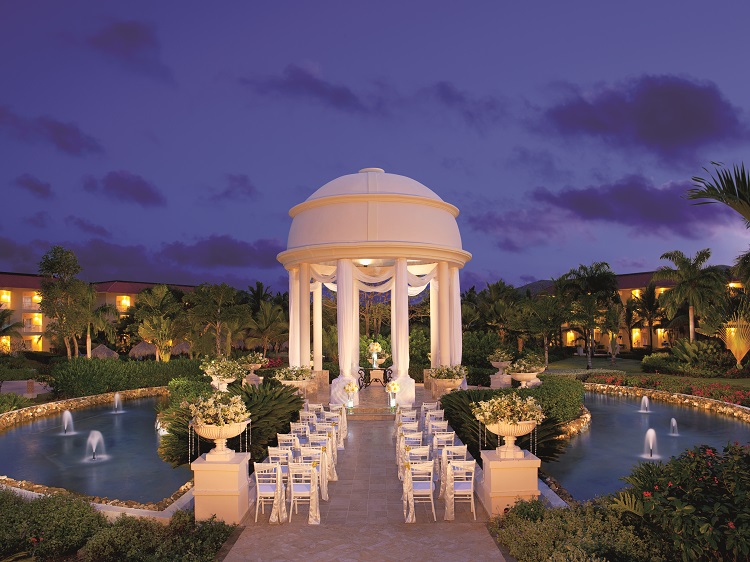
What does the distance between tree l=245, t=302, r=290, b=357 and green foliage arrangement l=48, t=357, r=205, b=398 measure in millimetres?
16175

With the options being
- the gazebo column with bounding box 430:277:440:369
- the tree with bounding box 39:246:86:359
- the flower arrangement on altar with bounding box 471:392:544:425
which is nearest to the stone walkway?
the flower arrangement on altar with bounding box 471:392:544:425

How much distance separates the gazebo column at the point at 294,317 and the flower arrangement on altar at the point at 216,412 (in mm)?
13494

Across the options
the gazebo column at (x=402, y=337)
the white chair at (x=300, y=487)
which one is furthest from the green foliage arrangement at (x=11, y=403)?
the white chair at (x=300, y=487)

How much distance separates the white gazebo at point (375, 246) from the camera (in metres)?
21.5

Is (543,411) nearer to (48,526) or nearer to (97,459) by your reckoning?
(48,526)

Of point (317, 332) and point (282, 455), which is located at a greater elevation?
point (317, 332)

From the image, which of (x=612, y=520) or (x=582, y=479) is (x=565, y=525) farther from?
(x=582, y=479)

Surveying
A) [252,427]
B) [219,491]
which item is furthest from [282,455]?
[252,427]

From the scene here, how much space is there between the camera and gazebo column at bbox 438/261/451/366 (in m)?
23.5

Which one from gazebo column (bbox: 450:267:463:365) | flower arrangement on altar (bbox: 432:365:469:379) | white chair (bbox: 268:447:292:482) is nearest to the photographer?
white chair (bbox: 268:447:292:482)

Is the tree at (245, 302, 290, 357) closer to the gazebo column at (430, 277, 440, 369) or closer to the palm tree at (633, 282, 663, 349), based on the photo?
the gazebo column at (430, 277, 440, 369)

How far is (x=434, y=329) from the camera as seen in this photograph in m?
25.4

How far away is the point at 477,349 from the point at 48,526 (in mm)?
26925

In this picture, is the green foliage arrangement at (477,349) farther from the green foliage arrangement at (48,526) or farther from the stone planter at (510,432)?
the green foliage arrangement at (48,526)
